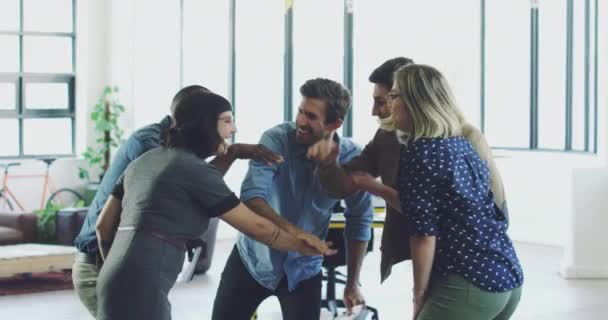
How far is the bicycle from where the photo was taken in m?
10.6

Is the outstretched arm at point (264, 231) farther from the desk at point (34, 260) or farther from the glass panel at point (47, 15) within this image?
the glass panel at point (47, 15)

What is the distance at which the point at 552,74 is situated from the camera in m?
11.4

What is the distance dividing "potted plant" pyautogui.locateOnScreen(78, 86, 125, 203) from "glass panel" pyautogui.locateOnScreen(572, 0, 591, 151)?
Answer: 15.7ft

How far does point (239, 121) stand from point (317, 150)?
321 inches

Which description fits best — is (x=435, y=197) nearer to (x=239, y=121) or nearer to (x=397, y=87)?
(x=397, y=87)

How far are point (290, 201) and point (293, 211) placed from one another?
0.04m

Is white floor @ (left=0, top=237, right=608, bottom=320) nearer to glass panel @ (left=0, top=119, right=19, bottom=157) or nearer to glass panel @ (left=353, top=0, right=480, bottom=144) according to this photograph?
glass panel @ (left=0, top=119, right=19, bottom=157)

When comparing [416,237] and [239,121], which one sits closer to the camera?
[416,237]

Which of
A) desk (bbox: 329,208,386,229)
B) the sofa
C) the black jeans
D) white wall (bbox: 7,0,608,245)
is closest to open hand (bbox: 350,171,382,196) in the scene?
the black jeans

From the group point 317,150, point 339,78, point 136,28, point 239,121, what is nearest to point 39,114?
point 136,28

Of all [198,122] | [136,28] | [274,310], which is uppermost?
[136,28]

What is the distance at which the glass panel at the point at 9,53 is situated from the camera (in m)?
11.0

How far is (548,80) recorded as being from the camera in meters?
11.5

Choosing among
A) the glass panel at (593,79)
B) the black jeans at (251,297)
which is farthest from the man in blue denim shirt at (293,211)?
the glass panel at (593,79)
